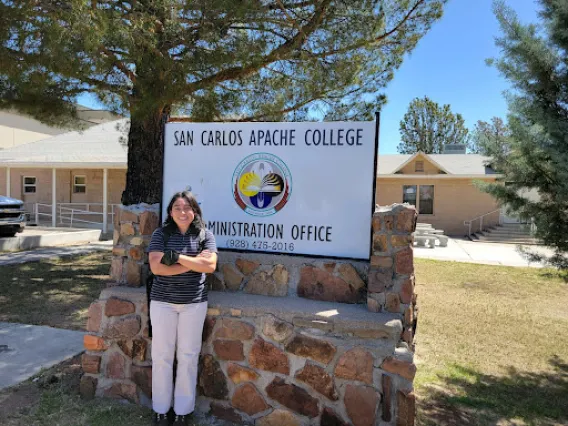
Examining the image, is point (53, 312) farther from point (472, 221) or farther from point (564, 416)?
point (472, 221)

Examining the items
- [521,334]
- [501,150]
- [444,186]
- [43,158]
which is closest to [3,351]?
[501,150]

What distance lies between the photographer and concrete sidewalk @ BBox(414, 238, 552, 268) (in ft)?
40.3

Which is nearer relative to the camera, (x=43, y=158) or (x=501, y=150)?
(x=501, y=150)

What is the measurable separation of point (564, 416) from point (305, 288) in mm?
2344

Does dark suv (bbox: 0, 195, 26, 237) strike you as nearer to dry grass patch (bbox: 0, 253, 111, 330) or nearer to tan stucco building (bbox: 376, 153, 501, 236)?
dry grass patch (bbox: 0, 253, 111, 330)

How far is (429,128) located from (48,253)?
37.5 metres

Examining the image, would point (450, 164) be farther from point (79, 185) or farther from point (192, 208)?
point (192, 208)

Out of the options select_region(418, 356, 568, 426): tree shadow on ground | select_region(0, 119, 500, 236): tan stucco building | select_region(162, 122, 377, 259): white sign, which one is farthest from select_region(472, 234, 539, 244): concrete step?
select_region(162, 122, 377, 259): white sign

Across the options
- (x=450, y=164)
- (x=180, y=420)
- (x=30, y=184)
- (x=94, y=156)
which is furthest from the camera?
(x=450, y=164)

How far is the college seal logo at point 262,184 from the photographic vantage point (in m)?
3.59

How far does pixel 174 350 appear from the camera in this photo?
9.96 ft

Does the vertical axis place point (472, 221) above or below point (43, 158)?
below

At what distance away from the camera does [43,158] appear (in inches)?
689

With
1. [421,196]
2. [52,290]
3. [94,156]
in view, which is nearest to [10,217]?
[52,290]
